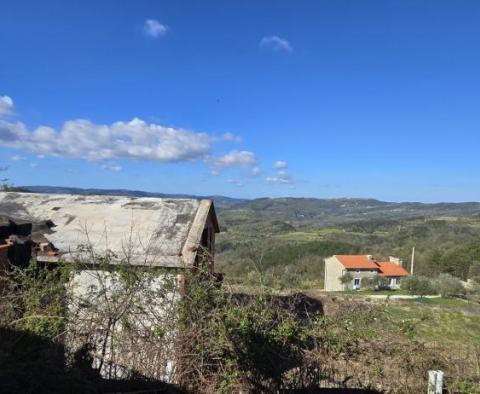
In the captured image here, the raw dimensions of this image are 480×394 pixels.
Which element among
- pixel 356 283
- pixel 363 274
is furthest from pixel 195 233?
pixel 363 274

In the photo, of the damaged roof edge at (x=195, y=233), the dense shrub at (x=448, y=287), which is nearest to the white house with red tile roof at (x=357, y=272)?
the dense shrub at (x=448, y=287)

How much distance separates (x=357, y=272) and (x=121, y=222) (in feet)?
167

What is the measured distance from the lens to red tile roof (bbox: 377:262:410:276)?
58781 millimetres

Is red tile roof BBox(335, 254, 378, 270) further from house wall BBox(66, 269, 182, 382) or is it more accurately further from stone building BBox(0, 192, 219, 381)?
house wall BBox(66, 269, 182, 382)

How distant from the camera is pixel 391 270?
59.8 meters

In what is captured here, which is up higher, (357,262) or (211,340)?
(211,340)

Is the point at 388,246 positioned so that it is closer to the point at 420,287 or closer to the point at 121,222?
the point at 420,287

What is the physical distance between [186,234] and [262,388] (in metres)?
5.16

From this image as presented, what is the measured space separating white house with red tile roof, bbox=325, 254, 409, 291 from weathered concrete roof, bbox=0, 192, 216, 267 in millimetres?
47261

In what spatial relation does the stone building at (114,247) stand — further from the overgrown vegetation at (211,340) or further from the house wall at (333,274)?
the house wall at (333,274)

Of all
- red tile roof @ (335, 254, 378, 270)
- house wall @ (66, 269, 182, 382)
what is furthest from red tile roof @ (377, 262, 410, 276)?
house wall @ (66, 269, 182, 382)

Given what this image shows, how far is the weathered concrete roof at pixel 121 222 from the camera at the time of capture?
10180 mm

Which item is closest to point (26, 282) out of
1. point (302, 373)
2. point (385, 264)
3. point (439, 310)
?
point (302, 373)

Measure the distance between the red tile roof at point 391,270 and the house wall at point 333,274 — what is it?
17.0 ft
